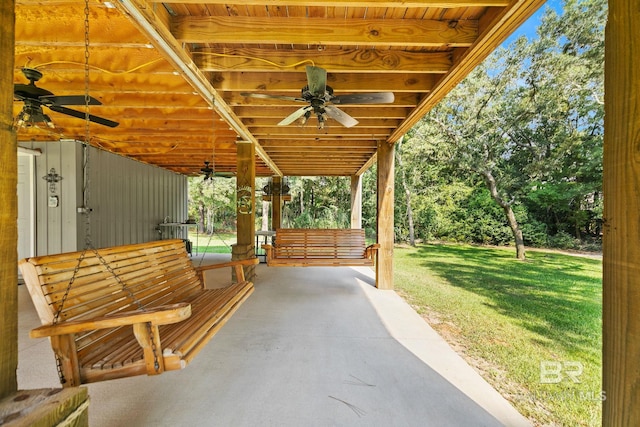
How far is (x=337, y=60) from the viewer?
2.55 meters

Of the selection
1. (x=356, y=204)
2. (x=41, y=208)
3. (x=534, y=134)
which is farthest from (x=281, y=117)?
(x=534, y=134)

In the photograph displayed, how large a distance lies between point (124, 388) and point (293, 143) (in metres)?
4.42

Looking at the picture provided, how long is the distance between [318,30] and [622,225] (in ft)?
7.50

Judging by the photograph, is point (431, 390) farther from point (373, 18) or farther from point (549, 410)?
point (373, 18)

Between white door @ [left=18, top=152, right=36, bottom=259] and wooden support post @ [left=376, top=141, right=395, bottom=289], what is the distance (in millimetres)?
6655

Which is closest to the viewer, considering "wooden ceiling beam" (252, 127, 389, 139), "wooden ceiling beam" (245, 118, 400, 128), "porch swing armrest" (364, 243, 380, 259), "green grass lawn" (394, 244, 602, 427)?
"green grass lawn" (394, 244, 602, 427)

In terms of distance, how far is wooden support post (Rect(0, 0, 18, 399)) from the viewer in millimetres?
871

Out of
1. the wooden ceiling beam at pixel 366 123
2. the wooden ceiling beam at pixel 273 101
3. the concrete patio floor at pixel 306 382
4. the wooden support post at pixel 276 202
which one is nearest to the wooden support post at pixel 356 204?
the wooden support post at pixel 276 202

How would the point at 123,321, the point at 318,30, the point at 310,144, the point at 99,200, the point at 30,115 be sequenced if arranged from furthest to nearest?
1. the point at 99,200
2. the point at 310,144
3. the point at 30,115
4. the point at 318,30
5. the point at 123,321

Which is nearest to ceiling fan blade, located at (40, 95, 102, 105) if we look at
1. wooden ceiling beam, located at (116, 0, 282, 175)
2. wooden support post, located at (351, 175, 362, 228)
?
wooden ceiling beam, located at (116, 0, 282, 175)

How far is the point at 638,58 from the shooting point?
0.75 m

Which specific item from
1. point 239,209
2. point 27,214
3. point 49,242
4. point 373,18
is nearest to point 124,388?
point 239,209

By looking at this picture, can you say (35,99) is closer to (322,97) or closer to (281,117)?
(281,117)

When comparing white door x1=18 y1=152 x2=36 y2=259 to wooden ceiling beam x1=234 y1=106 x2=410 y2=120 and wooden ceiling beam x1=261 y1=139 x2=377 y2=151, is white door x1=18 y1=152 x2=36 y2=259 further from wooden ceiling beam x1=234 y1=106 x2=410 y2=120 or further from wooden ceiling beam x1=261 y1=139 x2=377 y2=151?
wooden ceiling beam x1=234 y1=106 x2=410 y2=120
